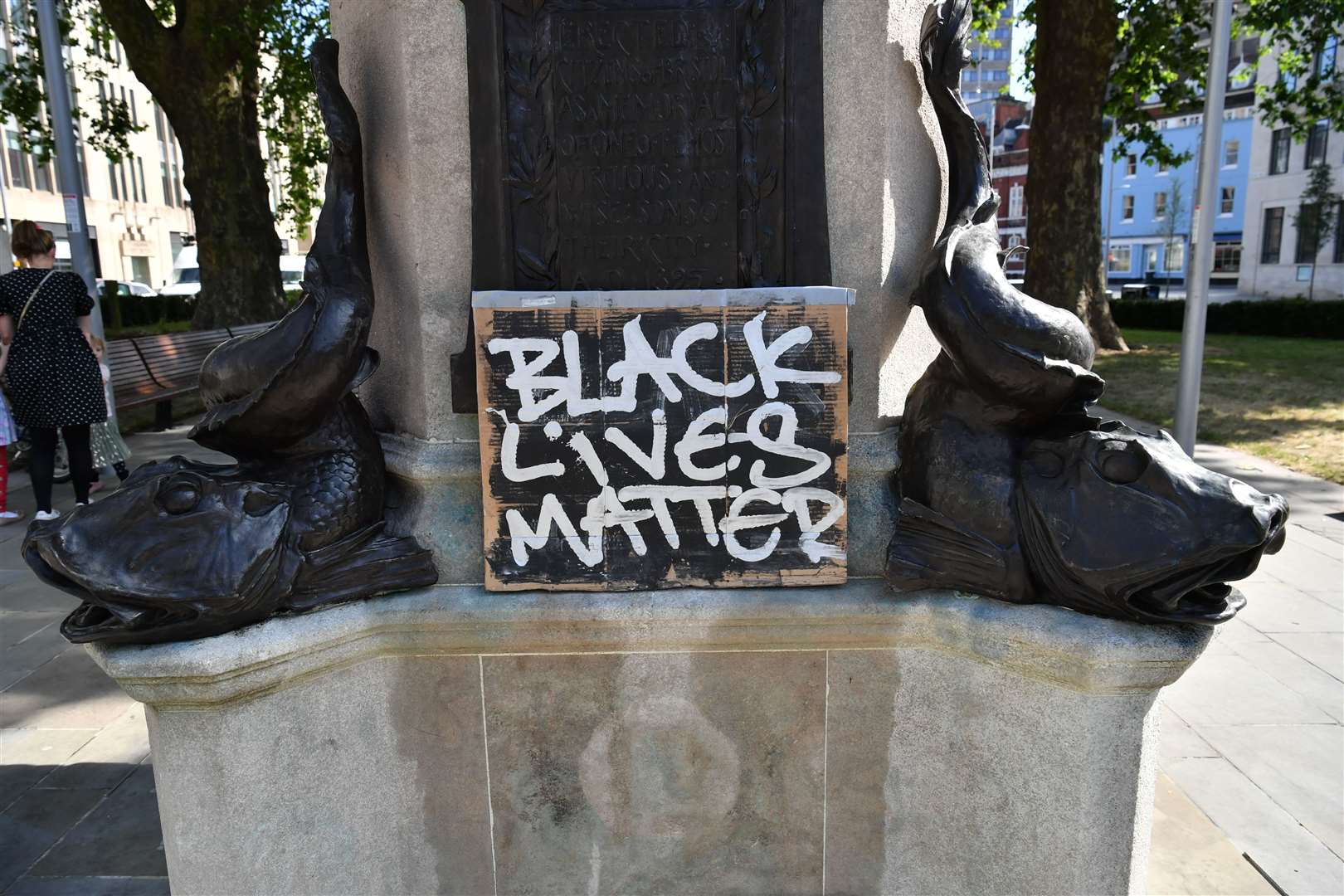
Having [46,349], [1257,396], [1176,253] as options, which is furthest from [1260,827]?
[1176,253]

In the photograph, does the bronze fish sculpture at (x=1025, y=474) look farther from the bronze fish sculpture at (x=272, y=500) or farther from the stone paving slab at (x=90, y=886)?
the stone paving slab at (x=90, y=886)

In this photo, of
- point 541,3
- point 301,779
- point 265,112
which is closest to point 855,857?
point 301,779

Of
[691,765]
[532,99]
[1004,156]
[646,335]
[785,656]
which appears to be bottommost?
[691,765]

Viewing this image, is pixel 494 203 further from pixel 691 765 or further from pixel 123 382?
pixel 123 382

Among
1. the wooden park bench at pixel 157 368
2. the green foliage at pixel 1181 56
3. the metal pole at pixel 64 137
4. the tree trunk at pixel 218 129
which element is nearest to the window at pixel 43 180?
the tree trunk at pixel 218 129

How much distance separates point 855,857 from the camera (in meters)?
2.77

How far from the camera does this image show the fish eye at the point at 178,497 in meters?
2.36

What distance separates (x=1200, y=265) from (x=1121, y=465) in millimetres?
7378

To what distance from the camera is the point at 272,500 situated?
2473mm

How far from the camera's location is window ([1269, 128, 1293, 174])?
4484 centimetres

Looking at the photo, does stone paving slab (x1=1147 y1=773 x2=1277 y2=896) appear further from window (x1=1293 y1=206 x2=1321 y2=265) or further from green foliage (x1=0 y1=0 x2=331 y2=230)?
window (x1=1293 y1=206 x2=1321 y2=265)

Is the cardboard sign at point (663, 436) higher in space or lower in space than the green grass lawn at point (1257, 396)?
higher

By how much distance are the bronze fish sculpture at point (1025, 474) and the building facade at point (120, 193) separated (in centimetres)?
3869

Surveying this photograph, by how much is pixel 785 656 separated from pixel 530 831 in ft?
2.95
